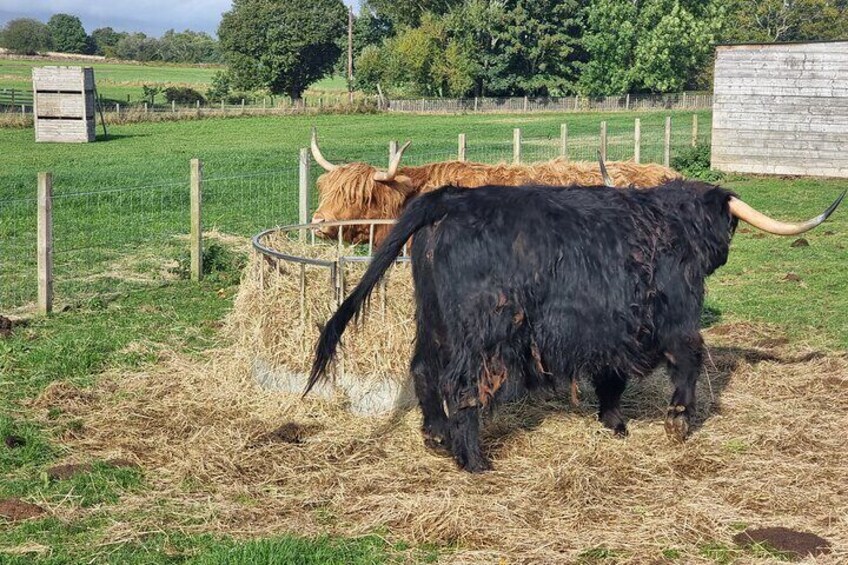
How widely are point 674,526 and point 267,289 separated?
3374 millimetres

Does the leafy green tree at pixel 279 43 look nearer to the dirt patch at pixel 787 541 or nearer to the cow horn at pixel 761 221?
the cow horn at pixel 761 221

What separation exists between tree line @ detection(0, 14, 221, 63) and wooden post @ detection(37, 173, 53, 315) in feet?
339

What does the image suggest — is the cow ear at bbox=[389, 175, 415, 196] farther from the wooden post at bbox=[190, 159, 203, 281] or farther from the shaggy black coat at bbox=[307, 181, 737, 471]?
the shaggy black coat at bbox=[307, 181, 737, 471]

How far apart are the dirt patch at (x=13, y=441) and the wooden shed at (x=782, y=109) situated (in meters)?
18.8

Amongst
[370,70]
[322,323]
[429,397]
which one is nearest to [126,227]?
[322,323]

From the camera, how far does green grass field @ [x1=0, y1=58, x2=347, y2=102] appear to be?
61656 millimetres

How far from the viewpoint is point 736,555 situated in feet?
15.0

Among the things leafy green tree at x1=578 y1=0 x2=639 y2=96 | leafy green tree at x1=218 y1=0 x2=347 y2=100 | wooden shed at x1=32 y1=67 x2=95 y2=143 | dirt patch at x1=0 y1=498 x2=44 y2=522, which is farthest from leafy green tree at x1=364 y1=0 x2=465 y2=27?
dirt patch at x1=0 y1=498 x2=44 y2=522

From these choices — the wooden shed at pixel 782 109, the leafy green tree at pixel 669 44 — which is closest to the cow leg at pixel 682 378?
the wooden shed at pixel 782 109

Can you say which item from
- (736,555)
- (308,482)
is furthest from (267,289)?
(736,555)

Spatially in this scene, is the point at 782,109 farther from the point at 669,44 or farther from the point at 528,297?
the point at 669,44

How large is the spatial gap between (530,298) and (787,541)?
1760 millimetres

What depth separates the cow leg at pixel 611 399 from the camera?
627cm

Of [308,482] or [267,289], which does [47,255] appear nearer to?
[267,289]
